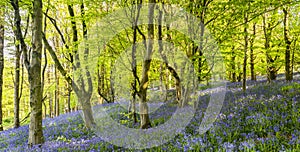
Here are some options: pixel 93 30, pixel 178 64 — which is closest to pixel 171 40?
pixel 178 64

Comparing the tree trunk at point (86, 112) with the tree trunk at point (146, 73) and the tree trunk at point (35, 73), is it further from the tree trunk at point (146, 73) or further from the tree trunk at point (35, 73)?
the tree trunk at point (35, 73)

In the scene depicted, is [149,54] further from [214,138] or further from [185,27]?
[185,27]

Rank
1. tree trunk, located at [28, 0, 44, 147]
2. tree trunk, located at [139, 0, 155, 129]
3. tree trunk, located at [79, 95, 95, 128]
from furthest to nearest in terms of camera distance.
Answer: tree trunk, located at [79, 95, 95, 128]
tree trunk, located at [139, 0, 155, 129]
tree trunk, located at [28, 0, 44, 147]

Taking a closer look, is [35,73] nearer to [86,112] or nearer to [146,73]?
[146,73]

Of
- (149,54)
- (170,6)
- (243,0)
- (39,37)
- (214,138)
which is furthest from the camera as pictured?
(170,6)

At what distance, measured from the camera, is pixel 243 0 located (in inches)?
291

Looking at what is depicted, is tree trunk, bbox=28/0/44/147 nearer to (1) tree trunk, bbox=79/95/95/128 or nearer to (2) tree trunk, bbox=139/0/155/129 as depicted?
(2) tree trunk, bbox=139/0/155/129

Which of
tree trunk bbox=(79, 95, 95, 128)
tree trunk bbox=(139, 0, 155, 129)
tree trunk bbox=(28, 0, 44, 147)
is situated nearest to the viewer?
tree trunk bbox=(28, 0, 44, 147)

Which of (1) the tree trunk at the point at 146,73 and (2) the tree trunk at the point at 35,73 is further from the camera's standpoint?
(1) the tree trunk at the point at 146,73

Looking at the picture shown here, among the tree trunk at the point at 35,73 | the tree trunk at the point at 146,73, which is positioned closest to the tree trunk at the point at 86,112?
the tree trunk at the point at 146,73

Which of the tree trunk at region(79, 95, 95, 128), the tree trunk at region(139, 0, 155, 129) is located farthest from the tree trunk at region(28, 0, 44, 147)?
the tree trunk at region(79, 95, 95, 128)

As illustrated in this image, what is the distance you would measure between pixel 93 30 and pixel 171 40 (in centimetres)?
356

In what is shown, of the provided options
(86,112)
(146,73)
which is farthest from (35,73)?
(86,112)

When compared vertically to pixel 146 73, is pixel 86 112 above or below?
below
